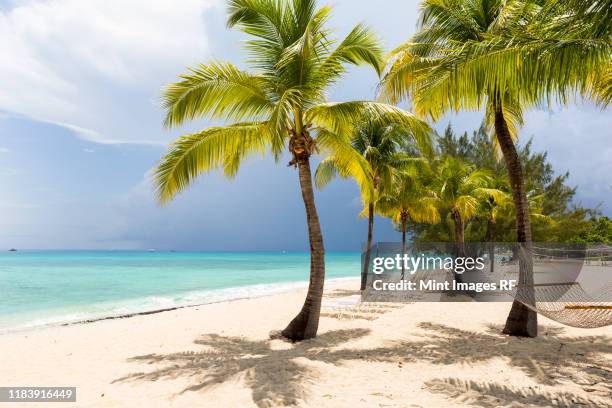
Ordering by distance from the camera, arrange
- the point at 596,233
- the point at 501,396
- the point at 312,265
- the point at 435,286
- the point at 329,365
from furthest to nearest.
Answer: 1. the point at 596,233
2. the point at 435,286
3. the point at 312,265
4. the point at 329,365
5. the point at 501,396

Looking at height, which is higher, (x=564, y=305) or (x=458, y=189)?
(x=458, y=189)

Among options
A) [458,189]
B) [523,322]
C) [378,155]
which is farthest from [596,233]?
[523,322]

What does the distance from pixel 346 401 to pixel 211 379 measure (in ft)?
6.11

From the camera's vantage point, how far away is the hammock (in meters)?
5.70

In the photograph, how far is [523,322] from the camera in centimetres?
754

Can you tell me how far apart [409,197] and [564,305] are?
9.25 meters

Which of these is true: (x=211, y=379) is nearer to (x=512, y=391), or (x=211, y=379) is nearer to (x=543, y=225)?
(x=512, y=391)

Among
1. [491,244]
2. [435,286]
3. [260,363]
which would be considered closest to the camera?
[260,363]

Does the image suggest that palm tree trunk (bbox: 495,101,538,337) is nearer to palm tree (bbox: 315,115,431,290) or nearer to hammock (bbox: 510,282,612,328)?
hammock (bbox: 510,282,612,328)

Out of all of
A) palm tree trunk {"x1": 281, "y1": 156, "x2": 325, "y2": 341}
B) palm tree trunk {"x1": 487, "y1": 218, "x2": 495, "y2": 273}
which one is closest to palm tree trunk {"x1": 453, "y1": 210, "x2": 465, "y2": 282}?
palm tree trunk {"x1": 487, "y1": 218, "x2": 495, "y2": 273}

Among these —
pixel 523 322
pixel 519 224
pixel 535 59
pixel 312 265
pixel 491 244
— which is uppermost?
pixel 535 59

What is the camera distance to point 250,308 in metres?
13.2

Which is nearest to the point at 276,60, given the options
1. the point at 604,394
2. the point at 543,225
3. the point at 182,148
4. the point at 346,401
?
the point at 182,148

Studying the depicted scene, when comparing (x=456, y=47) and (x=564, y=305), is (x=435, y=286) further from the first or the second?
(x=456, y=47)
